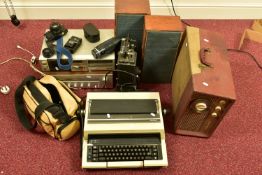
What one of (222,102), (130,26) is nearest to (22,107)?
(130,26)

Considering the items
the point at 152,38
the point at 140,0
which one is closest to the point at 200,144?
the point at 152,38

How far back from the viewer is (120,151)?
1339 millimetres

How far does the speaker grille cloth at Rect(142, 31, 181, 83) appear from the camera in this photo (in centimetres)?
143

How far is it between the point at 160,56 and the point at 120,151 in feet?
1.86

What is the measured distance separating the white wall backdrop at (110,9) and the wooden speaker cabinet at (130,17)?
1.67ft

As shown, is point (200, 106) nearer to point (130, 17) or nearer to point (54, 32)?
point (130, 17)

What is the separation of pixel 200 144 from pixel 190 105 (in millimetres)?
336

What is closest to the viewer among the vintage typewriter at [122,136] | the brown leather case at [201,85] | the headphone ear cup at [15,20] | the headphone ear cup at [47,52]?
the brown leather case at [201,85]

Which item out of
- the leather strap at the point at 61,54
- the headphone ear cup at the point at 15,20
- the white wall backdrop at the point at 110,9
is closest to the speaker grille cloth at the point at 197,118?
the leather strap at the point at 61,54

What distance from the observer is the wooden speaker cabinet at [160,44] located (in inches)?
55.4

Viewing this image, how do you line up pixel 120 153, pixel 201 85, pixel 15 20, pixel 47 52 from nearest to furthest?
pixel 201 85 < pixel 120 153 < pixel 47 52 < pixel 15 20

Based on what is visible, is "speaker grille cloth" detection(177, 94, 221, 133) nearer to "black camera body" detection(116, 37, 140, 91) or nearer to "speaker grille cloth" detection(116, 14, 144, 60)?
"black camera body" detection(116, 37, 140, 91)

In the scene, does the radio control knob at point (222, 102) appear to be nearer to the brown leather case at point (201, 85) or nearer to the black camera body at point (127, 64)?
the brown leather case at point (201, 85)

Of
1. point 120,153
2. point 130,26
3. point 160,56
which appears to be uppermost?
point 130,26
